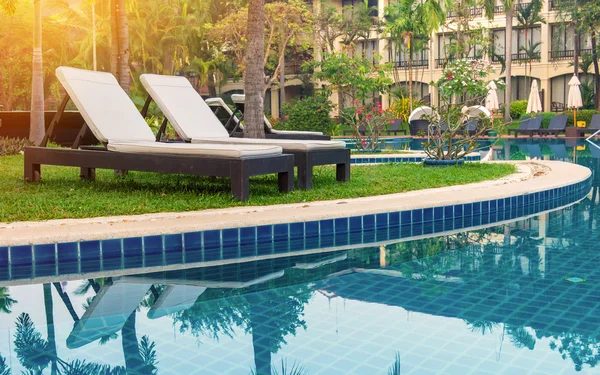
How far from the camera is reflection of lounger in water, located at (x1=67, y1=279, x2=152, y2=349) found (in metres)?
3.45

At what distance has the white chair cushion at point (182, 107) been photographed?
834 cm

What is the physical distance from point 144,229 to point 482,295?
2523 millimetres

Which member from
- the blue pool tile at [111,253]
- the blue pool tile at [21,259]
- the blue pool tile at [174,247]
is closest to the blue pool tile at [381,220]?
the blue pool tile at [174,247]

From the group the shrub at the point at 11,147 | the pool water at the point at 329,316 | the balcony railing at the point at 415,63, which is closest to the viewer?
the pool water at the point at 329,316

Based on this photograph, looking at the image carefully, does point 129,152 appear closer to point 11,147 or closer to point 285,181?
point 285,181

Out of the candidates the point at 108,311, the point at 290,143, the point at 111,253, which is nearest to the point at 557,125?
the point at 290,143

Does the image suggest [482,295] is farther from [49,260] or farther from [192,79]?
[192,79]

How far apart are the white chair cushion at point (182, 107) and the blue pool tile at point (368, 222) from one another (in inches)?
118

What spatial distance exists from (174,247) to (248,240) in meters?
0.60

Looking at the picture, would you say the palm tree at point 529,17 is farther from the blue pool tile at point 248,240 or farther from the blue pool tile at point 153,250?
the blue pool tile at point 153,250

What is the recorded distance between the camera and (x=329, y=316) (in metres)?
3.74

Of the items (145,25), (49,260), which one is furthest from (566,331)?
(145,25)

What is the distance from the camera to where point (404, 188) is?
777 centimetres

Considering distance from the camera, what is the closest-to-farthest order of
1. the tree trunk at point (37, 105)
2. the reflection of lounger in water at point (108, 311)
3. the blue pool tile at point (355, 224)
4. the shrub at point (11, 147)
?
the reflection of lounger in water at point (108, 311), the blue pool tile at point (355, 224), the shrub at point (11, 147), the tree trunk at point (37, 105)
